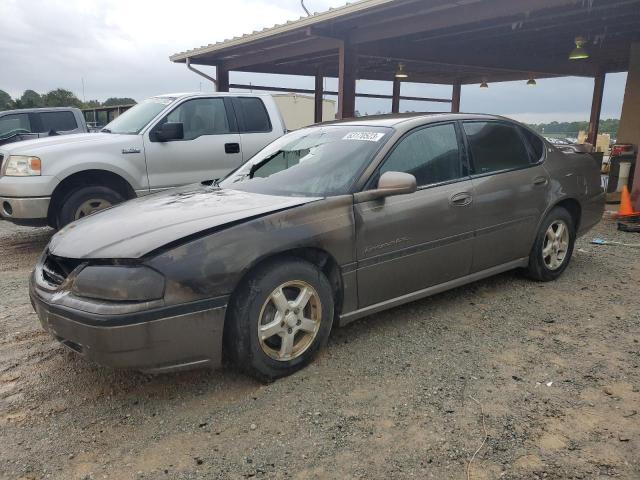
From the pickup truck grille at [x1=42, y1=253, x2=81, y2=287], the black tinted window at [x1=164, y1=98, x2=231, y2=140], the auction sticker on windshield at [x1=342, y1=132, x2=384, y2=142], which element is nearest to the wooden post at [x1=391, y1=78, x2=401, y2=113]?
the black tinted window at [x1=164, y1=98, x2=231, y2=140]

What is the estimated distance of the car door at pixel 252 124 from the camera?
7262 mm

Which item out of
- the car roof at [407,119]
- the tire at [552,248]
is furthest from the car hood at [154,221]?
the tire at [552,248]

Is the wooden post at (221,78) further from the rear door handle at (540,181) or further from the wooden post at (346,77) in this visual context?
the rear door handle at (540,181)

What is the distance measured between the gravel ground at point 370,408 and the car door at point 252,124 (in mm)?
3896

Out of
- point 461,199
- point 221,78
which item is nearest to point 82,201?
point 461,199

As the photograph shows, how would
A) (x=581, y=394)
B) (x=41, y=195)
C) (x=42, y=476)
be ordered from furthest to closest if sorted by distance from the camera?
(x=41, y=195)
(x=581, y=394)
(x=42, y=476)

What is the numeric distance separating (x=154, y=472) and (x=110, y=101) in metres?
52.4

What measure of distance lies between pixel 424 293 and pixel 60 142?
4628mm

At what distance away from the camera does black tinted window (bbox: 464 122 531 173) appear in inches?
167

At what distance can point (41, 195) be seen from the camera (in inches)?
231

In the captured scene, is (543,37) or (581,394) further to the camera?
(543,37)

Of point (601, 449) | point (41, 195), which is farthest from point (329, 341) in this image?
point (41, 195)

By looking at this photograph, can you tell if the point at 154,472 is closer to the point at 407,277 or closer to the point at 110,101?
the point at 407,277

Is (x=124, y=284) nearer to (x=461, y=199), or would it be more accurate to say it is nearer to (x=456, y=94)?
(x=461, y=199)
